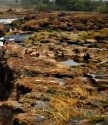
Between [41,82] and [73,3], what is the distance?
61896 mm

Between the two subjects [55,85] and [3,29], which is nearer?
[55,85]

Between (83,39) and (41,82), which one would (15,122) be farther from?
(83,39)

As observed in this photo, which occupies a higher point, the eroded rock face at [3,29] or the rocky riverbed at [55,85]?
the rocky riverbed at [55,85]

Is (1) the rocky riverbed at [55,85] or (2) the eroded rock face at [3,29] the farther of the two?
(2) the eroded rock face at [3,29]

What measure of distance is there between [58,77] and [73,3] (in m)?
60.4

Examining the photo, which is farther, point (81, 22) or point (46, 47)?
point (81, 22)

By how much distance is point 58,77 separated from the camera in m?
15.7

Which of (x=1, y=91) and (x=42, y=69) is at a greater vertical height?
(x=42, y=69)

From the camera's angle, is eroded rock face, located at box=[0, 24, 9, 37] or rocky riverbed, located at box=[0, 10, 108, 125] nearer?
rocky riverbed, located at box=[0, 10, 108, 125]

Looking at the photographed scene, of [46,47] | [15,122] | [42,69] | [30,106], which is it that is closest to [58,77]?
[42,69]

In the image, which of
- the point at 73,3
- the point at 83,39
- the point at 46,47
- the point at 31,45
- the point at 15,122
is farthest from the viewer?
the point at 73,3

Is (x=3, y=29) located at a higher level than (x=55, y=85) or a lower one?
lower

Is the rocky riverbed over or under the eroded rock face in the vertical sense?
over

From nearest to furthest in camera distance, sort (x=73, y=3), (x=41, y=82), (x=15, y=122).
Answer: (x=15, y=122) → (x=41, y=82) → (x=73, y=3)
